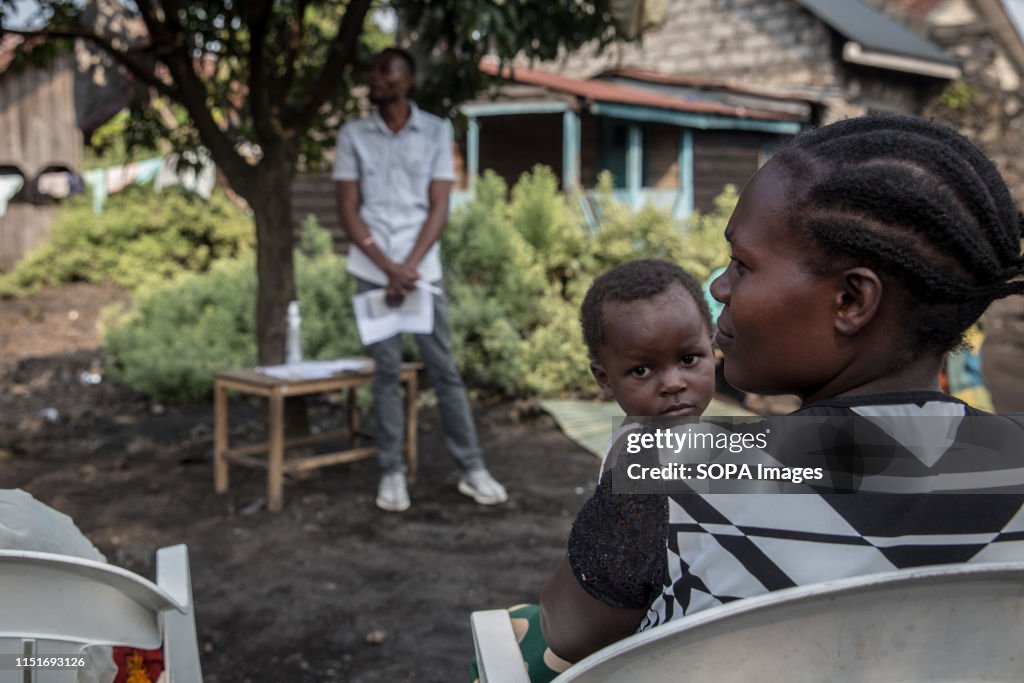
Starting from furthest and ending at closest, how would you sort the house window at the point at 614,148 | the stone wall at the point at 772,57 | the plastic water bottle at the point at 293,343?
1. the stone wall at the point at 772,57
2. the house window at the point at 614,148
3. the plastic water bottle at the point at 293,343

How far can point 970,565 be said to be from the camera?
836 millimetres

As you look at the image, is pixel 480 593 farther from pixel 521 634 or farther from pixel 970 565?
pixel 970 565

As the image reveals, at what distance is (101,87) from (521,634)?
4.81 metres

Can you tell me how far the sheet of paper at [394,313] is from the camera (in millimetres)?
4434

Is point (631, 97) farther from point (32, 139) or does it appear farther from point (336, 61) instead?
point (336, 61)

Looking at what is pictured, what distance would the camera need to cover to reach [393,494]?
4496 millimetres

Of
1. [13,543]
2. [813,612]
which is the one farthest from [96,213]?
[813,612]

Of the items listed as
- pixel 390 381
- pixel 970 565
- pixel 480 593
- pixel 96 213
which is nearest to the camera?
pixel 970 565

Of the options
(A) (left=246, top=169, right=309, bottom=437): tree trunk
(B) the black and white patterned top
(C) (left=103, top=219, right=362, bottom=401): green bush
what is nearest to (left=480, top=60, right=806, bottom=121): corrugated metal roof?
(C) (left=103, top=219, right=362, bottom=401): green bush

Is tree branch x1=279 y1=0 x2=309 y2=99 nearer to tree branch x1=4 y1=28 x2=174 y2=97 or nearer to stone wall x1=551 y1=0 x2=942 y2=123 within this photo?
tree branch x1=4 y1=28 x2=174 y2=97

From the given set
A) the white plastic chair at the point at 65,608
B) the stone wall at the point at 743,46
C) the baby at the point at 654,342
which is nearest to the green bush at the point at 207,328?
the baby at the point at 654,342

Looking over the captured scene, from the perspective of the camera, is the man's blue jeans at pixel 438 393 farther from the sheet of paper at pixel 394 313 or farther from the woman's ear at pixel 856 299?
the woman's ear at pixel 856 299

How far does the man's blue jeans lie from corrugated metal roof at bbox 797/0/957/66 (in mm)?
14661

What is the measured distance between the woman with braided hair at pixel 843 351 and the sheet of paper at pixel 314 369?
352 cm
